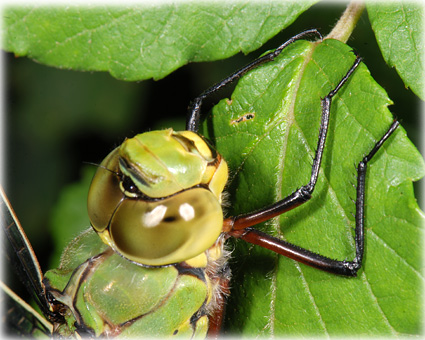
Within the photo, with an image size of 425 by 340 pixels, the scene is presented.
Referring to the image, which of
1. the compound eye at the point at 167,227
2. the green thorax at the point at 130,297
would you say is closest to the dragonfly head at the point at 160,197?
the compound eye at the point at 167,227

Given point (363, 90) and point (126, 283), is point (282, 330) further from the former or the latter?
point (363, 90)

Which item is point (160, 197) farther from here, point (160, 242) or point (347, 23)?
point (347, 23)

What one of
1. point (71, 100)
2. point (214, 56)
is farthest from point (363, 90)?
point (71, 100)

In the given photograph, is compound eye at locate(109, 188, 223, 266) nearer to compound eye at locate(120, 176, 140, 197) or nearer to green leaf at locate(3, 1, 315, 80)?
compound eye at locate(120, 176, 140, 197)

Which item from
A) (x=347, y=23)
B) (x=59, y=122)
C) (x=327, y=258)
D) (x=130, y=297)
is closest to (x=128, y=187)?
(x=130, y=297)

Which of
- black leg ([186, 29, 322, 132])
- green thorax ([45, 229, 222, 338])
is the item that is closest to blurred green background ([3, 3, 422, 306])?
black leg ([186, 29, 322, 132])
